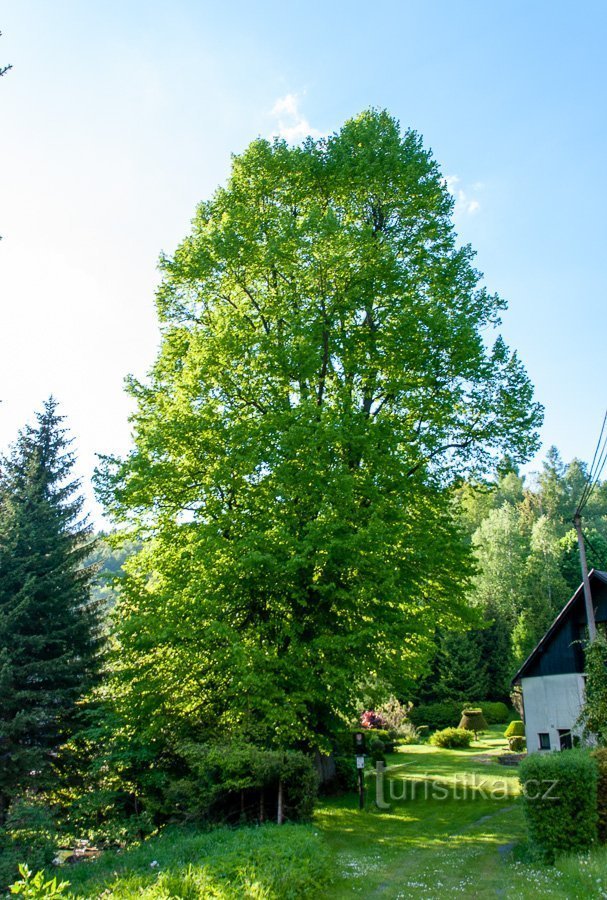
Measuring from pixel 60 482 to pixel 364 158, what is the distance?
1494cm

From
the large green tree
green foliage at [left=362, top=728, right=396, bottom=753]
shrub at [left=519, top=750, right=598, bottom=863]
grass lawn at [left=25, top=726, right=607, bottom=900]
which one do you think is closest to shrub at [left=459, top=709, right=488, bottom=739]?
green foliage at [left=362, top=728, right=396, bottom=753]

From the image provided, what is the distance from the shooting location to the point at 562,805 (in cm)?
1097

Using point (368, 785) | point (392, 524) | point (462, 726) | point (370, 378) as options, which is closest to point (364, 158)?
point (370, 378)

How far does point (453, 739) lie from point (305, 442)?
2507 cm

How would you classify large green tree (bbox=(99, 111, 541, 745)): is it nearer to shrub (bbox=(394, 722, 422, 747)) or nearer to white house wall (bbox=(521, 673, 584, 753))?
white house wall (bbox=(521, 673, 584, 753))

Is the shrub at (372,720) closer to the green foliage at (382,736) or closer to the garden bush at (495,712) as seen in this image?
the green foliage at (382,736)

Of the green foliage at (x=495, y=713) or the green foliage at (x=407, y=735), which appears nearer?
the green foliage at (x=407, y=735)

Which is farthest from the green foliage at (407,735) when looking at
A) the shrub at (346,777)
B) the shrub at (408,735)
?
the shrub at (346,777)

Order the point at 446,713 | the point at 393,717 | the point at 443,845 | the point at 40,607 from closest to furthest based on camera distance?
the point at 443,845 → the point at 40,607 → the point at 393,717 → the point at 446,713

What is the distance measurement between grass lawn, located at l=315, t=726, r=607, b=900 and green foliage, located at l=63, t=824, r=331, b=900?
0.70 m

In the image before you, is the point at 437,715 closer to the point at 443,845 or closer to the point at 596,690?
the point at 596,690

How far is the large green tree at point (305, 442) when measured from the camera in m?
14.8

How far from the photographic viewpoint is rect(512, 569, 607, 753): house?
22844 mm

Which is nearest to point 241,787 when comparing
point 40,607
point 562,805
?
point 562,805
